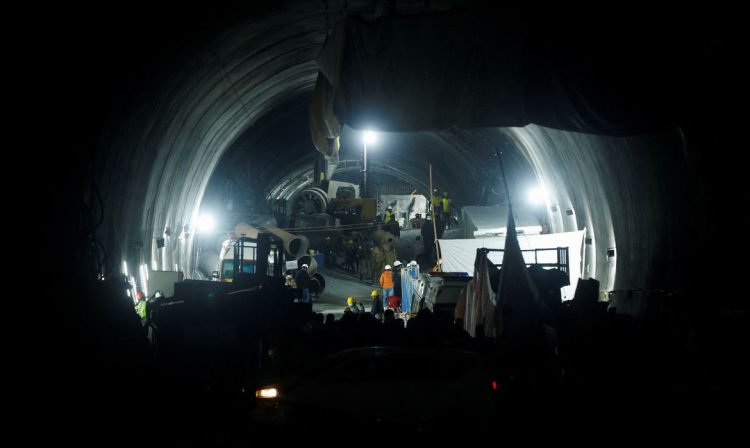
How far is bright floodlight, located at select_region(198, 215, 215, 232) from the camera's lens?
78.9ft

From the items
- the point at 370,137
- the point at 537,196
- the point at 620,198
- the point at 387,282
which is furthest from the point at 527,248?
the point at 370,137

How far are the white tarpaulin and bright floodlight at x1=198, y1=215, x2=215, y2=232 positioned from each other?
9758 millimetres

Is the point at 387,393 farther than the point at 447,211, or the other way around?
the point at 447,211

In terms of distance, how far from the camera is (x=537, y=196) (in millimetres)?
20938

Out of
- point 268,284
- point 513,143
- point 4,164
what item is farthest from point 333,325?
point 513,143

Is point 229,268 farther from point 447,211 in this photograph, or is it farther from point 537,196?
point 447,211

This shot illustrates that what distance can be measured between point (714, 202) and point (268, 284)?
23.1 feet

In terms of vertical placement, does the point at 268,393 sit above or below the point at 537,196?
below

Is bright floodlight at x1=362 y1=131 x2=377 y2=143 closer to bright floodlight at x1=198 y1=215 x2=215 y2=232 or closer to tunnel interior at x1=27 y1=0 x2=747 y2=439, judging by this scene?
bright floodlight at x1=198 y1=215 x2=215 y2=232

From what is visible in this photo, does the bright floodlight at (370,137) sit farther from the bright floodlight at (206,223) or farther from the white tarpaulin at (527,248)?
the white tarpaulin at (527,248)

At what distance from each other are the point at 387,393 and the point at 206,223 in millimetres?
19861

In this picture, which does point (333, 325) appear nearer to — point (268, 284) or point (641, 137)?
point (268, 284)

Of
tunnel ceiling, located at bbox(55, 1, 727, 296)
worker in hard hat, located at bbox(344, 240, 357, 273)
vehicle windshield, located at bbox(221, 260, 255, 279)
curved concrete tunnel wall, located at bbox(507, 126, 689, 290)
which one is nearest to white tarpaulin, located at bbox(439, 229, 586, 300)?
curved concrete tunnel wall, located at bbox(507, 126, 689, 290)

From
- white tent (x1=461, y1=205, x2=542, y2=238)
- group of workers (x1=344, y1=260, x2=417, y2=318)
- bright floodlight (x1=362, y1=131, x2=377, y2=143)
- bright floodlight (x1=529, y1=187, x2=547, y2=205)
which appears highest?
bright floodlight (x1=362, y1=131, x2=377, y2=143)
